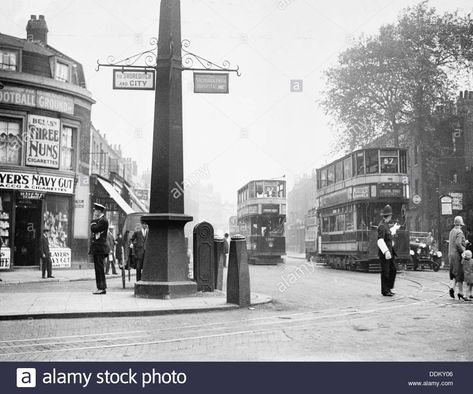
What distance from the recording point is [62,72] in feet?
83.6

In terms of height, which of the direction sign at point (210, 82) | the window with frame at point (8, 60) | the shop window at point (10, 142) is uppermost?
the window with frame at point (8, 60)

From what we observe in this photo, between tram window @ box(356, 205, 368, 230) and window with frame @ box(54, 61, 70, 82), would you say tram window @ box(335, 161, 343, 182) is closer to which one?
tram window @ box(356, 205, 368, 230)

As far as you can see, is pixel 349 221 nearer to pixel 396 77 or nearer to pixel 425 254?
pixel 425 254

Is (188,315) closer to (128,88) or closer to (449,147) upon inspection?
(128,88)

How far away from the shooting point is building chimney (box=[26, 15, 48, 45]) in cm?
2727

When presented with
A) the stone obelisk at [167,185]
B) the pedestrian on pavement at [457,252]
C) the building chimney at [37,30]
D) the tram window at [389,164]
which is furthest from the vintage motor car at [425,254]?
the building chimney at [37,30]

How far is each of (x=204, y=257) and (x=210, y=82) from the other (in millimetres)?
3662

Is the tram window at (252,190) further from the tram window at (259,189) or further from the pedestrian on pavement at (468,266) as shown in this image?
the pedestrian on pavement at (468,266)

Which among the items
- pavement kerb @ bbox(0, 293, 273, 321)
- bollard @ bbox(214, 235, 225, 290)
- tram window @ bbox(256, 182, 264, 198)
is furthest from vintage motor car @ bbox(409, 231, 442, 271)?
pavement kerb @ bbox(0, 293, 273, 321)

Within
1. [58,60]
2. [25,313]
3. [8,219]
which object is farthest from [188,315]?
[58,60]

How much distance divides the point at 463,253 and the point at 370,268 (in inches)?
556

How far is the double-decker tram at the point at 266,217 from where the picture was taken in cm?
3284

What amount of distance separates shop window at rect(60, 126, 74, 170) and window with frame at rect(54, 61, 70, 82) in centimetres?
211

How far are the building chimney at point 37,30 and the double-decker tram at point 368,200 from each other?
48.7 ft
